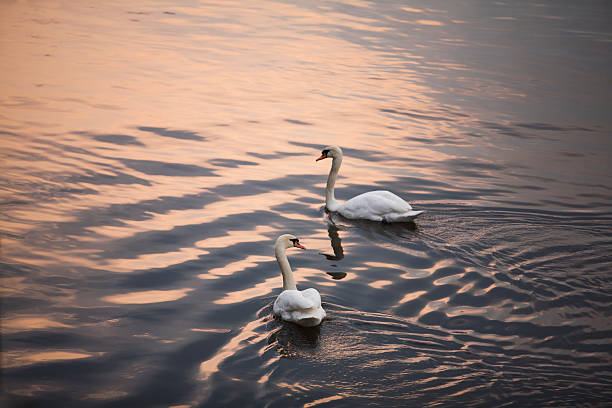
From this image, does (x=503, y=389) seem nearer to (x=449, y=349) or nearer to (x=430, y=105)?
(x=449, y=349)

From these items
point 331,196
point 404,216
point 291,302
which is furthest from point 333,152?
point 291,302

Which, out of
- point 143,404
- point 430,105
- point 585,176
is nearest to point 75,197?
point 143,404

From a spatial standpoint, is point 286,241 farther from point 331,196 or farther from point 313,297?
point 331,196

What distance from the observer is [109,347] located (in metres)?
7.79

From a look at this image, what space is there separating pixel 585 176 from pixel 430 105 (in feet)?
20.9

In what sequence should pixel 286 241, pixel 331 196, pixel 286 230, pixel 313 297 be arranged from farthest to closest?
1. pixel 331 196
2. pixel 286 230
3. pixel 286 241
4. pixel 313 297

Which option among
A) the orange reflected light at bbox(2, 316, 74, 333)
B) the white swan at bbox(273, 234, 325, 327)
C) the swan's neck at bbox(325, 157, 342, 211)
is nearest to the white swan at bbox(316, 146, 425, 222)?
the swan's neck at bbox(325, 157, 342, 211)

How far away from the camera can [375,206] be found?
11789mm

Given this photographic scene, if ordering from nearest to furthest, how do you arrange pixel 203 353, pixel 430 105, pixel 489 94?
pixel 203 353 → pixel 430 105 → pixel 489 94

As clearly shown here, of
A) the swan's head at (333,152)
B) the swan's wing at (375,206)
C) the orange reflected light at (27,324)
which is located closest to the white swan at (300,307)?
the orange reflected light at (27,324)

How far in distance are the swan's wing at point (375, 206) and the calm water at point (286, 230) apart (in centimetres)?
24

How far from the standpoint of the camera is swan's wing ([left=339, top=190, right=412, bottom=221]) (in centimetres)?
1169

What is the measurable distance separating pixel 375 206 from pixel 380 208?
10 cm

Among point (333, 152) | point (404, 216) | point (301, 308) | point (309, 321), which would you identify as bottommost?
point (309, 321)
